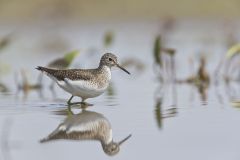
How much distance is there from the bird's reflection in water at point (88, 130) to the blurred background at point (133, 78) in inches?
2.1

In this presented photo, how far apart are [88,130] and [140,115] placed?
4.78ft

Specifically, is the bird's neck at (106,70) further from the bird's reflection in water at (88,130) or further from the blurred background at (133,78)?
the bird's reflection in water at (88,130)

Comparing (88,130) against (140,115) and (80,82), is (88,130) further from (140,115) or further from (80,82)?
(80,82)

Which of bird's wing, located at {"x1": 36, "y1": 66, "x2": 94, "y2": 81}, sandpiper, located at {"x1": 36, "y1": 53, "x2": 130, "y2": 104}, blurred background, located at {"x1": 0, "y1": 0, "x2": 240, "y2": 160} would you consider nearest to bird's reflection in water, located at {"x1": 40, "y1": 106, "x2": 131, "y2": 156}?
blurred background, located at {"x1": 0, "y1": 0, "x2": 240, "y2": 160}

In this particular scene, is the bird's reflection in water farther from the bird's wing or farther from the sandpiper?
the bird's wing

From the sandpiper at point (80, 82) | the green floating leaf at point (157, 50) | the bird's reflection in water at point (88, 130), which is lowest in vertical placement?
the bird's reflection in water at point (88, 130)

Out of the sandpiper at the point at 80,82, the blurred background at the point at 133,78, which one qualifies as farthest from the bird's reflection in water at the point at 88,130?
the sandpiper at the point at 80,82

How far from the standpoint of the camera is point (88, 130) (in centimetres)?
992

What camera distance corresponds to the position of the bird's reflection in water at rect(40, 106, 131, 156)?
359 inches

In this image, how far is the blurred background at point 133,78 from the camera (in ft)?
30.2

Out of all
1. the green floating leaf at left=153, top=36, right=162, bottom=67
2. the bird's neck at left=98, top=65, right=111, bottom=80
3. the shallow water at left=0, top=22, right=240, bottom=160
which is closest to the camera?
the shallow water at left=0, top=22, right=240, bottom=160

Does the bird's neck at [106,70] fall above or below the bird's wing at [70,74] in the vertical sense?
above

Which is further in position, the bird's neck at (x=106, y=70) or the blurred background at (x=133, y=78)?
the bird's neck at (x=106, y=70)

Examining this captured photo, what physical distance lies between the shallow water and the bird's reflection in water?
9 cm
